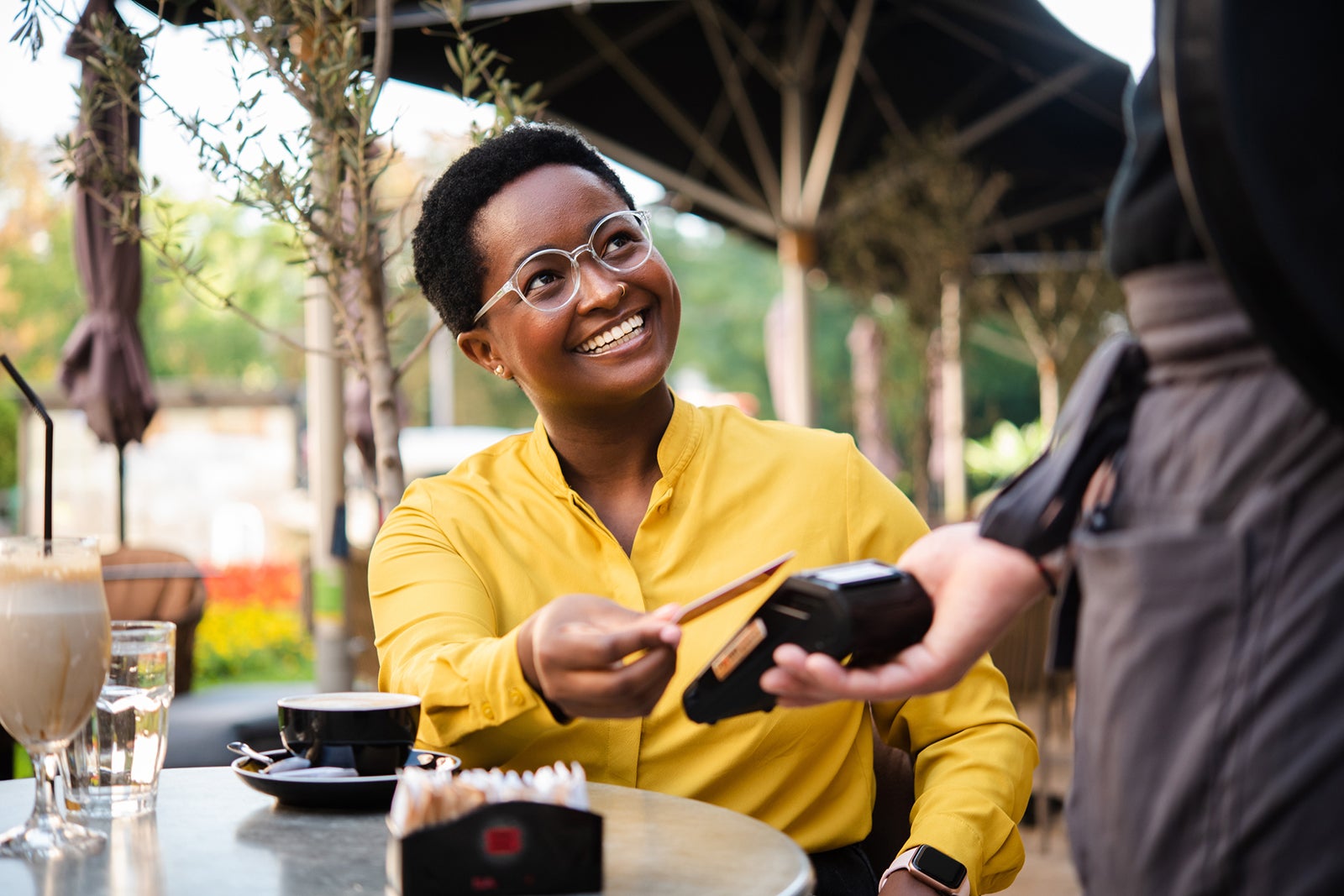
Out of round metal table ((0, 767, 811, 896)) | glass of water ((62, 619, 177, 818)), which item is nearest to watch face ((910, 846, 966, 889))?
round metal table ((0, 767, 811, 896))

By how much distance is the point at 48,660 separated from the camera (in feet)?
3.90

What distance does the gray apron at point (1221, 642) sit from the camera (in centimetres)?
86

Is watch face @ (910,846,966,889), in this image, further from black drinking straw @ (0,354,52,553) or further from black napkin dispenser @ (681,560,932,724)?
black drinking straw @ (0,354,52,553)

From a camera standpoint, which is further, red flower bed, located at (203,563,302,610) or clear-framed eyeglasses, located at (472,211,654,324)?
red flower bed, located at (203,563,302,610)

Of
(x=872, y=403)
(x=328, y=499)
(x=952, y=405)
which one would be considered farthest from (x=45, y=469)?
(x=952, y=405)

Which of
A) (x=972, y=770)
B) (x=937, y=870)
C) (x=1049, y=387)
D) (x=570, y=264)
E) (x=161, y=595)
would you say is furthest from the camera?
(x=1049, y=387)

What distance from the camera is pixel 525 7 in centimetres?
604

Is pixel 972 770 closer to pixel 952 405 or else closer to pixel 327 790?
pixel 327 790

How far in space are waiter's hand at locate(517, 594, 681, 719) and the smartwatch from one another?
50 cm

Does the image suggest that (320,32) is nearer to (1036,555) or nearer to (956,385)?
(1036,555)

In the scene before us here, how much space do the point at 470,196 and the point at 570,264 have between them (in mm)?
209

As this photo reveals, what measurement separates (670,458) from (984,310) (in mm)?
7608

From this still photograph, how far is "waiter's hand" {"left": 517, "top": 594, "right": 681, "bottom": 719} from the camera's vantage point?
1.21 meters

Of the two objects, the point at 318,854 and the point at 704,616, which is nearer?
the point at 318,854
